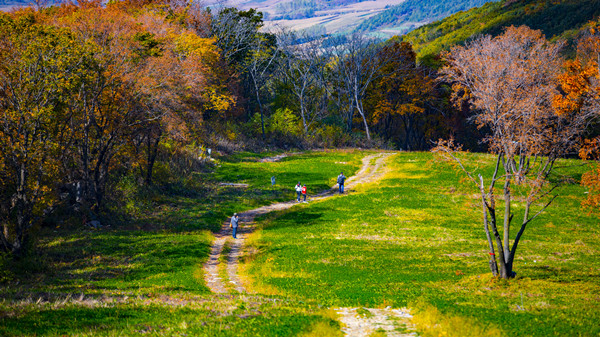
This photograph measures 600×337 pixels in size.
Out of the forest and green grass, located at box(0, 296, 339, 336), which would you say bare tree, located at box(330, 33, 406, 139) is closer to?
the forest

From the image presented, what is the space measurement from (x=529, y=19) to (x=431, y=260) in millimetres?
156449

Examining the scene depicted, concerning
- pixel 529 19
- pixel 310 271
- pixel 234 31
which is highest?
pixel 234 31

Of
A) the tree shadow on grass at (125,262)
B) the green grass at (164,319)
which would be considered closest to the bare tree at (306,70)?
the tree shadow on grass at (125,262)

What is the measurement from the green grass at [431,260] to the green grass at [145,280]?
4.60 metres

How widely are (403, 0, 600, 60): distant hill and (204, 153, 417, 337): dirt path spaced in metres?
103

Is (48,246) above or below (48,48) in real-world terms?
below

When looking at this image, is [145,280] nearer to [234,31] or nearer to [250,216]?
[250,216]

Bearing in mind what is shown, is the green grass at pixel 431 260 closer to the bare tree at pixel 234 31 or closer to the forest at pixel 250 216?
the forest at pixel 250 216

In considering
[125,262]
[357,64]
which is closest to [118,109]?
[125,262]

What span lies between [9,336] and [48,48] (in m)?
22.0

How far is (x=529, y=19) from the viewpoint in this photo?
510ft

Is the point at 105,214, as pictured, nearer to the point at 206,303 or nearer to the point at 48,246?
the point at 48,246

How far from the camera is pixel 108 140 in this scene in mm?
37750

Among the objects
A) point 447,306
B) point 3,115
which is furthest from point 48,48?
point 447,306
